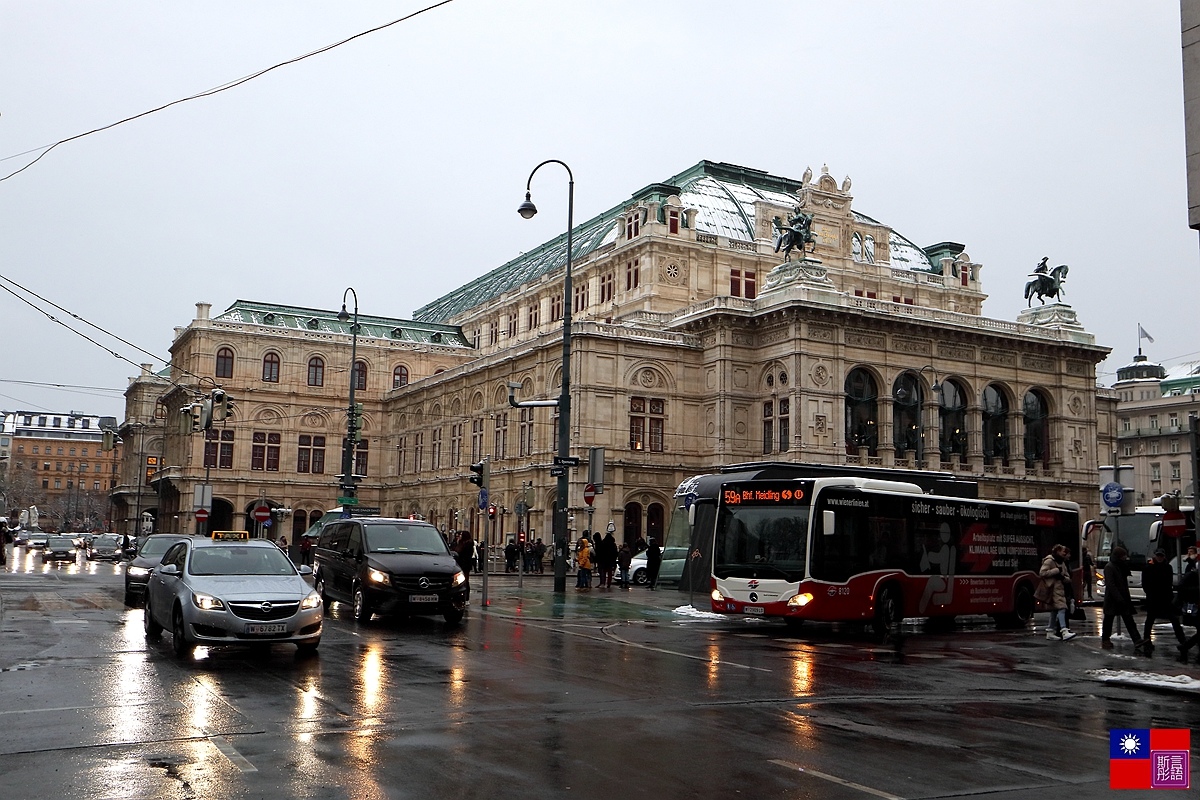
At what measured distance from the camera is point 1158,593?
18.3m


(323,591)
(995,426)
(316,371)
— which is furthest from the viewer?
(316,371)

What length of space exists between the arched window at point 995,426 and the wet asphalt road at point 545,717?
43.3m

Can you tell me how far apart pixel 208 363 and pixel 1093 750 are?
74.7 m

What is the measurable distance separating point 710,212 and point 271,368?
111 feet

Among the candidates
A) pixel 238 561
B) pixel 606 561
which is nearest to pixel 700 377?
pixel 606 561

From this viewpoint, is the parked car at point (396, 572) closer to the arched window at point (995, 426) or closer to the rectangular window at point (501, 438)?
the rectangular window at point (501, 438)

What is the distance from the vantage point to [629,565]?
41375 millimetres

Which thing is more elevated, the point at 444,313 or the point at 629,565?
the point at 444,313

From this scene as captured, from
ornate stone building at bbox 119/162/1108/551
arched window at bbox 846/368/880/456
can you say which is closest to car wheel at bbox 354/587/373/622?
ornate stone building at bbox 119/162/1108/551

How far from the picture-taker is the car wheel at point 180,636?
1387 cm

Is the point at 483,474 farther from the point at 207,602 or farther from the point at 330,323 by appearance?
the point at 330,323

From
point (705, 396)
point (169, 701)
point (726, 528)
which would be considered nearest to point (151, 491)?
point (705, 396)

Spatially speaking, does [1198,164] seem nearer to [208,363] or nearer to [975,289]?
[975,289]

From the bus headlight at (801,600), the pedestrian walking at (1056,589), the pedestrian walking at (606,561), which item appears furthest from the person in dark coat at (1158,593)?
the pedestrian walking at (606,561)
